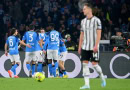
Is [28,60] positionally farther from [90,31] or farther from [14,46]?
[90,31]

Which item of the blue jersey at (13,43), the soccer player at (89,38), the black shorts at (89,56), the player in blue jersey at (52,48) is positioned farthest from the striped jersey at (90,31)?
the blue jersey at (13,43)

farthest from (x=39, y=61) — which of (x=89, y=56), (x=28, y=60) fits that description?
(x=89, y=56)

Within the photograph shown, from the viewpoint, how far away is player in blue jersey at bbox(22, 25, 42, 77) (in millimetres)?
18219

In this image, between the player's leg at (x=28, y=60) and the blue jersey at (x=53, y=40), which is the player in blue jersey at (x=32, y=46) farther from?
the blue jersey at (x=53, y=40)

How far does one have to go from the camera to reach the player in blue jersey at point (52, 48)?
1772 centimetres

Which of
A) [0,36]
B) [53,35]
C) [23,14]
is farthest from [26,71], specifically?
[23,14]

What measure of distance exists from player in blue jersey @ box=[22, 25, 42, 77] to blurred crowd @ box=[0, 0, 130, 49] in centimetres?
505

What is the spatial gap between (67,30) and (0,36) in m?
3.26

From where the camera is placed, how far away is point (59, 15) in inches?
965

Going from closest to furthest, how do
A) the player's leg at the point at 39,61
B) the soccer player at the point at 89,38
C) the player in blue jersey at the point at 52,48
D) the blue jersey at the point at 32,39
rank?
the soccer player at the point at 89,38
the player in blue jersey at the point at 52,48
the player's leg at the point at 39,61
the blue jersey at the point at 32,39

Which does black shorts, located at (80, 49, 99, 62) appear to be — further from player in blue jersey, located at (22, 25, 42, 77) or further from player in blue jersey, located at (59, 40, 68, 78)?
player in blue jersey, located at (22, 25, 42, 77)

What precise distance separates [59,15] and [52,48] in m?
6.78

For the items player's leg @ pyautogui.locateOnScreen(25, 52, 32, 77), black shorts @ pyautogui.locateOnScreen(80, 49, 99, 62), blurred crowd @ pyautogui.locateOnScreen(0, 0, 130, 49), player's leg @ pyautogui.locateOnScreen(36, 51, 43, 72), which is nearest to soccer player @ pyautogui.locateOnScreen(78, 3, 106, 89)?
black shorts @ pyautogui.locateOnScreen(80, 49, 99, 62)

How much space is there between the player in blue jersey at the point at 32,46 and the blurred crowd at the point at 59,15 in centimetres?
505
